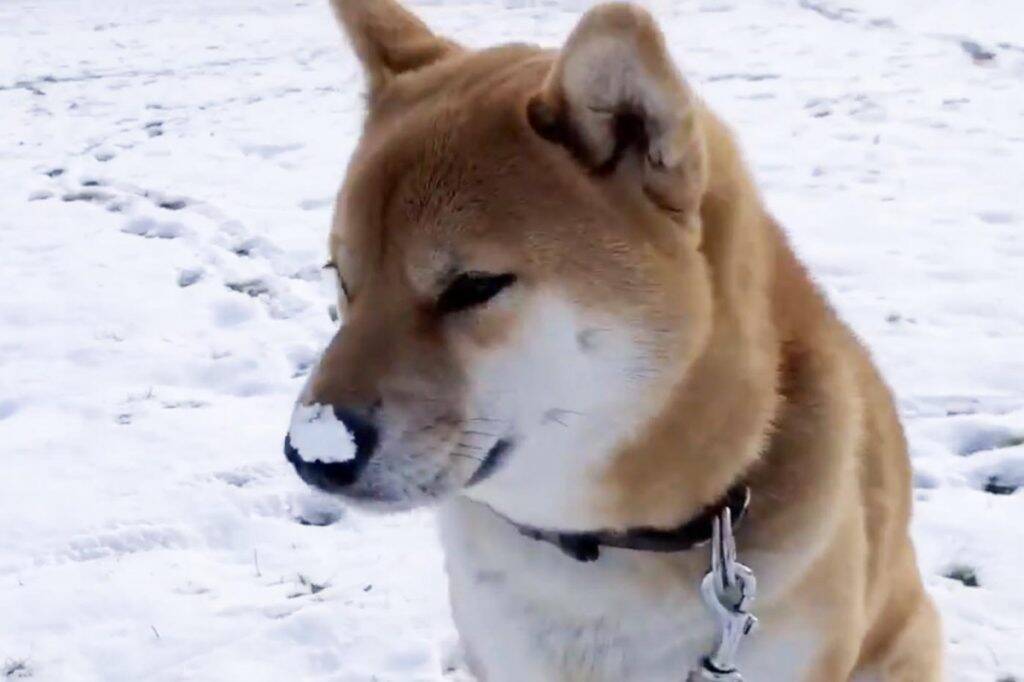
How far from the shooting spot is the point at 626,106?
1.63m

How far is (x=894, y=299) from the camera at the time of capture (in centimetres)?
412

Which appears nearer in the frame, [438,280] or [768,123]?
[438,280]

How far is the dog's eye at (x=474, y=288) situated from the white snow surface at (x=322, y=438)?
228 millimetres

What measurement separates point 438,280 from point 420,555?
1519mm

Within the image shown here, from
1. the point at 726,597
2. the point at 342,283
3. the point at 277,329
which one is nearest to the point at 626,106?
the point at 342,283

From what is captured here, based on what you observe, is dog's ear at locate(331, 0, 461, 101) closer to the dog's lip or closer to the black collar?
the dog's lip

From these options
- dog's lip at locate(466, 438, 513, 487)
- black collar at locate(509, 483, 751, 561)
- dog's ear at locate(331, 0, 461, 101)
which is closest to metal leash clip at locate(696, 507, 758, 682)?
black collar at locate(509, 483, 751, 561)

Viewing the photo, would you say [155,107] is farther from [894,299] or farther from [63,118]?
[894,299]

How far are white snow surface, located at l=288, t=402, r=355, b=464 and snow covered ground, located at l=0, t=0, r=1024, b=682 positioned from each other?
1.24 meters

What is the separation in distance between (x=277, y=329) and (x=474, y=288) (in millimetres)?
2715

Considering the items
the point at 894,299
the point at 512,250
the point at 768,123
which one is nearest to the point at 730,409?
the point at 512,250

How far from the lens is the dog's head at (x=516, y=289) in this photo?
5.15 ft

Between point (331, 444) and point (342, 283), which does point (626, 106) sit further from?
point (331, 444)

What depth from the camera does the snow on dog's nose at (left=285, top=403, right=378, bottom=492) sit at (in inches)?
60.0
